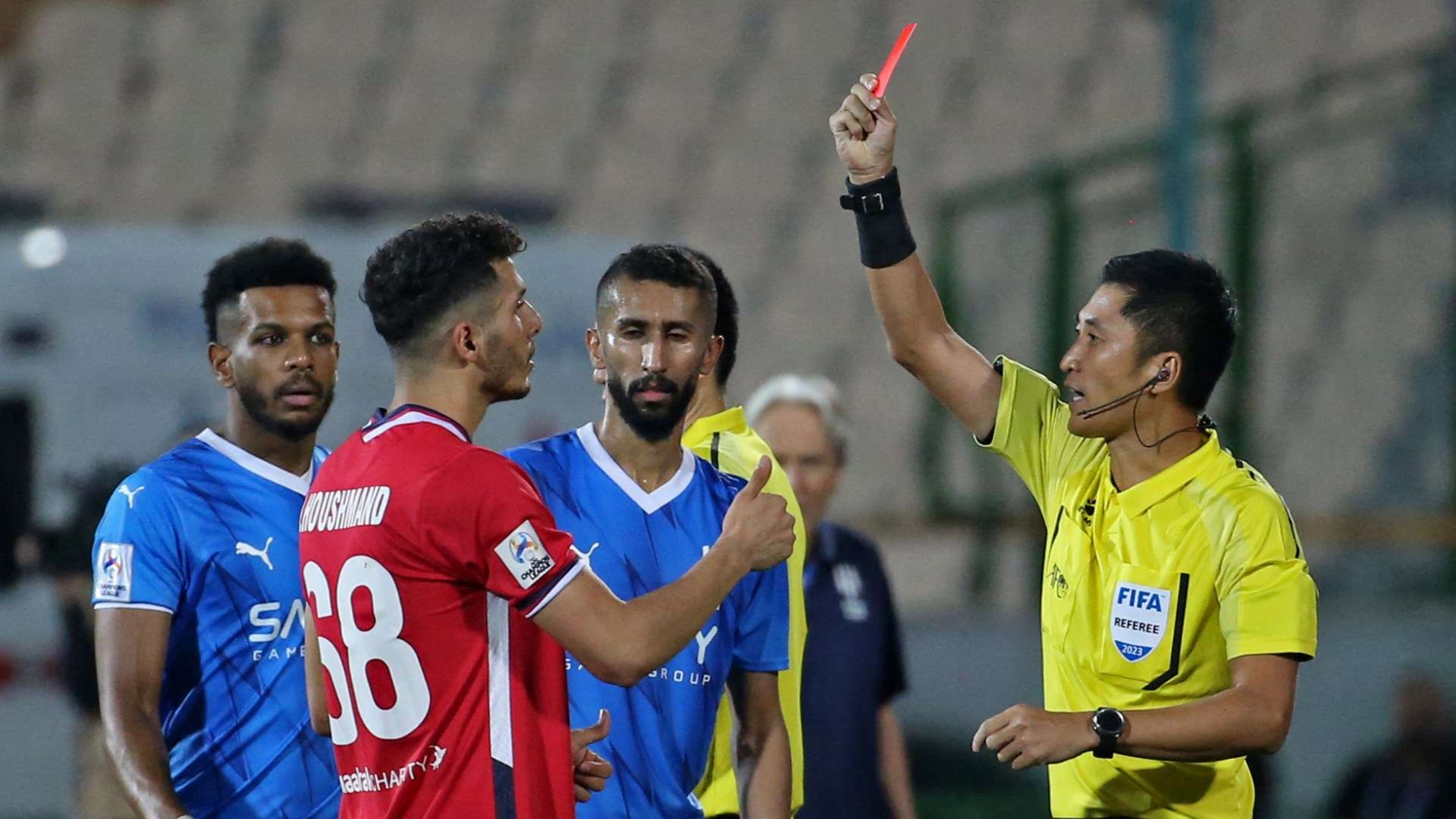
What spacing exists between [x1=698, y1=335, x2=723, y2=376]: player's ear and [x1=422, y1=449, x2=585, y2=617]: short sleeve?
0.68 meters

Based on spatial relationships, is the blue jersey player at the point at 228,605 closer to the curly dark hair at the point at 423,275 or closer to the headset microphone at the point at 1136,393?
the curly dark hair at the point at 423,275

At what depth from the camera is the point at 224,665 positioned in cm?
350

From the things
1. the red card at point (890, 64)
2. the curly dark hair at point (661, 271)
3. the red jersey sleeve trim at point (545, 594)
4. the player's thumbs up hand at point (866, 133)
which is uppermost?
the red card at point (890, 64)

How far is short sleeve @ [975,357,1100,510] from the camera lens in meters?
3.69

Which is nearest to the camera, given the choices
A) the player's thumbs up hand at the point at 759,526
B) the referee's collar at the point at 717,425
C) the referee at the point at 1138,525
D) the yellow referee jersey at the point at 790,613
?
the player's thumbs up hand at the point at 759,526

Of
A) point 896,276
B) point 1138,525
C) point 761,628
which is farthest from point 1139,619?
point 896,276

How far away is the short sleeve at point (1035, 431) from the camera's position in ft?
12.1

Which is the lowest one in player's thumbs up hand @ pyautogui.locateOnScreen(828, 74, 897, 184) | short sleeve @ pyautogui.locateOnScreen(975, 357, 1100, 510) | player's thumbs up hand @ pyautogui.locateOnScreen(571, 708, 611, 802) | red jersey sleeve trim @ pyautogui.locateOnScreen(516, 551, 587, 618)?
player's thumbs up hand @ pyautogui.locateOnScreen(571, 708, 611, 802)

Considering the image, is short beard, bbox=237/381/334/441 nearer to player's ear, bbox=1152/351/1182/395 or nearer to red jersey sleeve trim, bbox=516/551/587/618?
red jersey sleeve trim, bbox=516/551/587/618

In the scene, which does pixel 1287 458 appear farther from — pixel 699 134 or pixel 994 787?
pixel 699 134

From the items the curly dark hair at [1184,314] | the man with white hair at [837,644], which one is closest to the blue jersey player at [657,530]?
the curly dark hair at [1184,314]

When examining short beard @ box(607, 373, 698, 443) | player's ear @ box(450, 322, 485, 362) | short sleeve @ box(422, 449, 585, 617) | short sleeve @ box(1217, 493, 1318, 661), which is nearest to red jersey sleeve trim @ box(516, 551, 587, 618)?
short sleeve @ box(422, 449, 585, 617)

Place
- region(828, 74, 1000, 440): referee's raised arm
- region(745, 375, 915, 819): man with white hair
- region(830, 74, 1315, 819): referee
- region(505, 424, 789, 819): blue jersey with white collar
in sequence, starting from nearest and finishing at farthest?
region(830, 74, 1315, 819): referee < region(505, 424, 789, 819): blue jersey with white collar < region(828, 74, 1000, 440): referee's raised arm < region(745, 375, 915, 819): man with white hair

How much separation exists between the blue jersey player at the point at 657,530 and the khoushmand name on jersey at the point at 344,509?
0.53 m
